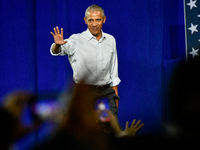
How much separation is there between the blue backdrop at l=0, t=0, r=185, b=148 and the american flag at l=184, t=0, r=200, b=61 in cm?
7

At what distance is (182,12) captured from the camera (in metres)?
2.67

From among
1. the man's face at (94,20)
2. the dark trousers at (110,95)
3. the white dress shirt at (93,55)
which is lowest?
the dark trousers at (110,95)

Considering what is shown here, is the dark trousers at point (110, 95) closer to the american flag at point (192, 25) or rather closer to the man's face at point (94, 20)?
the man's face at point (94, 20)

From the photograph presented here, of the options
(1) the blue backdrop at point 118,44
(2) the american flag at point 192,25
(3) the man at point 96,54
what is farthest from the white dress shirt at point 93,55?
(2) the american flag at point 192,25

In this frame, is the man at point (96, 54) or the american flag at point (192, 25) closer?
the man at point (96, 54)

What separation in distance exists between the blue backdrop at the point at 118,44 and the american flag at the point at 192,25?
0.22 feet

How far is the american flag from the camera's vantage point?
8.55 ft

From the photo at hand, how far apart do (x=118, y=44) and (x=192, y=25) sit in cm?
80

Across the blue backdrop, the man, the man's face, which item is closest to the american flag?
the blue backdrop

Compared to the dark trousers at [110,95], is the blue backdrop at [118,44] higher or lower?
higher

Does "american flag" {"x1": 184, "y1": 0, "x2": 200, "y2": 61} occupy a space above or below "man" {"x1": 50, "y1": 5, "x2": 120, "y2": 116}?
above

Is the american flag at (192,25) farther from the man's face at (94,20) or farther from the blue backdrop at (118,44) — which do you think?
the man's face at (94,20)

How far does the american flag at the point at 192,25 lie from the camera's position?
2.61m

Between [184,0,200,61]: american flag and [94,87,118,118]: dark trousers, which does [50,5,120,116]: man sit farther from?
[184,0,200,61]: american flag
